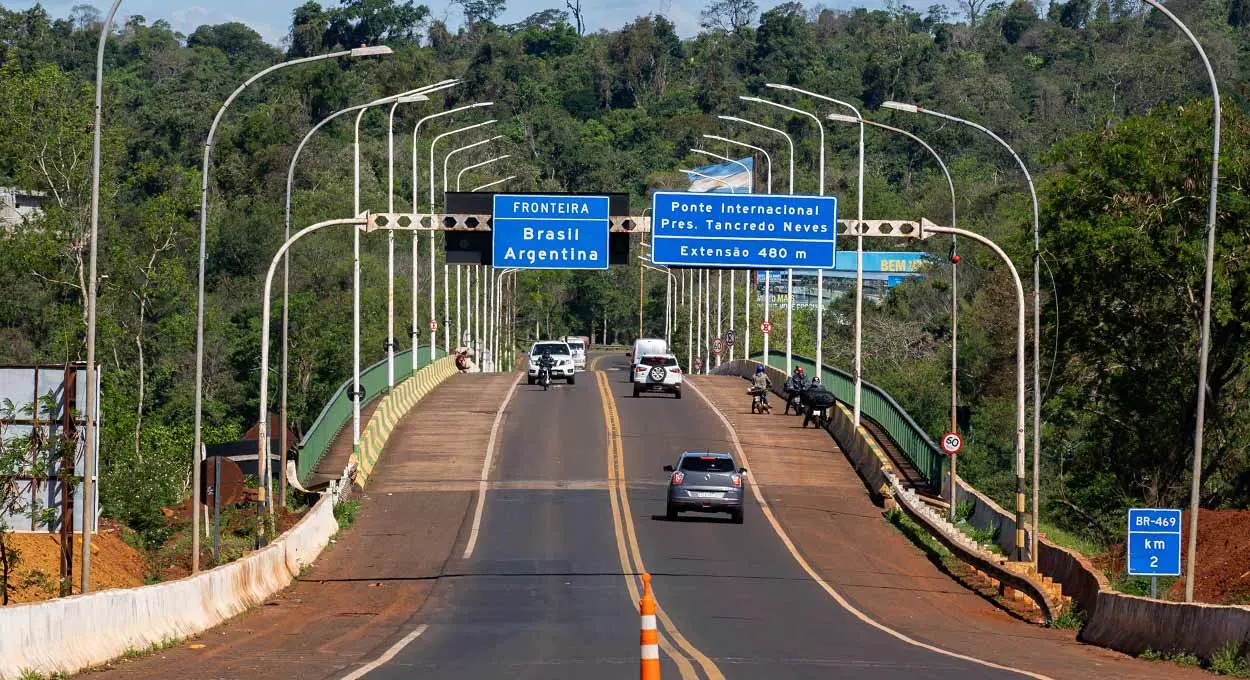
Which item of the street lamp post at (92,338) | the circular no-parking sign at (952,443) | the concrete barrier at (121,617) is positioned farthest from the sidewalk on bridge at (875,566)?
the street lamp post at (92,338)

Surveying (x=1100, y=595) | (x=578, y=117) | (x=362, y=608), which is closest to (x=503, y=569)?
(x=362, y=608)

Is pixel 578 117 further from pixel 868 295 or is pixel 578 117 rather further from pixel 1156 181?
pixel 1156 181

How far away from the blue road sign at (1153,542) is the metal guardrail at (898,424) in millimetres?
17518

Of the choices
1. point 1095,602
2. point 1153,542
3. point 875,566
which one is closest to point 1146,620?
point 1153,542

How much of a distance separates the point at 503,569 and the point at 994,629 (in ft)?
30.8

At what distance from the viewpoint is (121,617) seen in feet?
59.3

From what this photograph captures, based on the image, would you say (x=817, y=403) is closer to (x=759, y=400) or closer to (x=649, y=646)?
(x=759, y=400)

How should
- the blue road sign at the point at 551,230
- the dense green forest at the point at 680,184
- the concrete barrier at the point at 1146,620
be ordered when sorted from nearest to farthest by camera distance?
the concrete barrier at the point at 1146,620 < the blue road sign at the point at 551,230 < the dense green forest at the point at 680,184

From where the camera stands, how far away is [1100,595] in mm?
23078

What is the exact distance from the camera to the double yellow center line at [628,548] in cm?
1739


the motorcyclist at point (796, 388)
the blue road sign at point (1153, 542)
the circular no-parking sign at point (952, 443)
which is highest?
the motorcyclist at point (796, 388)

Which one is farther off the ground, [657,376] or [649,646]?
[657,376]

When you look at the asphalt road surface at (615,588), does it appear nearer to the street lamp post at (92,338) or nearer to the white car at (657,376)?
the street lamp post at (92,338)

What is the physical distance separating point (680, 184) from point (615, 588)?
434 feet
